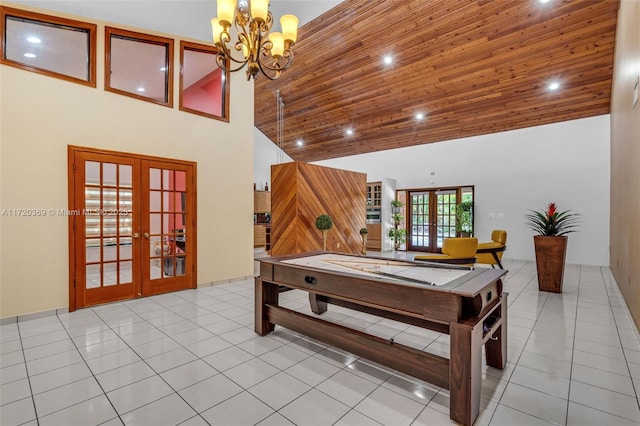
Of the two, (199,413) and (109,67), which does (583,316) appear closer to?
(199,413)

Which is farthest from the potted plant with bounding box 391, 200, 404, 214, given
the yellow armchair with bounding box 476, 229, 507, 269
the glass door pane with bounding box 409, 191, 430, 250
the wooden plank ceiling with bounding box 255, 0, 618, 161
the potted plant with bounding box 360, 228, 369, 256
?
the yellow armchair with bounding box 476, 229, 507, 269

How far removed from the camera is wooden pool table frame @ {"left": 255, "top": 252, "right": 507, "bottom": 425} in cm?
176

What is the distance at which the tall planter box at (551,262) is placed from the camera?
4680 millimetres

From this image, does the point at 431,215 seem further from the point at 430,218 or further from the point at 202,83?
the point at 202,83

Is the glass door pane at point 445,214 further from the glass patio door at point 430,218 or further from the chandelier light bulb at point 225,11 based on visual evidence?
the chandelier light bulb at point 225,11

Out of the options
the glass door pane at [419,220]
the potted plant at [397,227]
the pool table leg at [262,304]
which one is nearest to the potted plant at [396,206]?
the potted plant at [397,227]

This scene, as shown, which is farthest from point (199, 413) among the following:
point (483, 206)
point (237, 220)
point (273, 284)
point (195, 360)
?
point (483, 206)

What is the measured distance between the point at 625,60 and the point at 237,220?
20.1 ft

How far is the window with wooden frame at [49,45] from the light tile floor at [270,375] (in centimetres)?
304

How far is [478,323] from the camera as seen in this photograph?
1.79 m

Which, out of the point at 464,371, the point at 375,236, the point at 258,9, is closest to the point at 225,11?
the point at 258,9

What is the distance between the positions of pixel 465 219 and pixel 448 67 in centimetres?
429

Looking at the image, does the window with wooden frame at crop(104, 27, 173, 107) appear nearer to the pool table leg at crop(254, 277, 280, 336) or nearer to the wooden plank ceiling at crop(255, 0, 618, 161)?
the wooden plank ceiling at crop(255, 0, 618, 161)

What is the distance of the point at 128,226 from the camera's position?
4.29 metres
